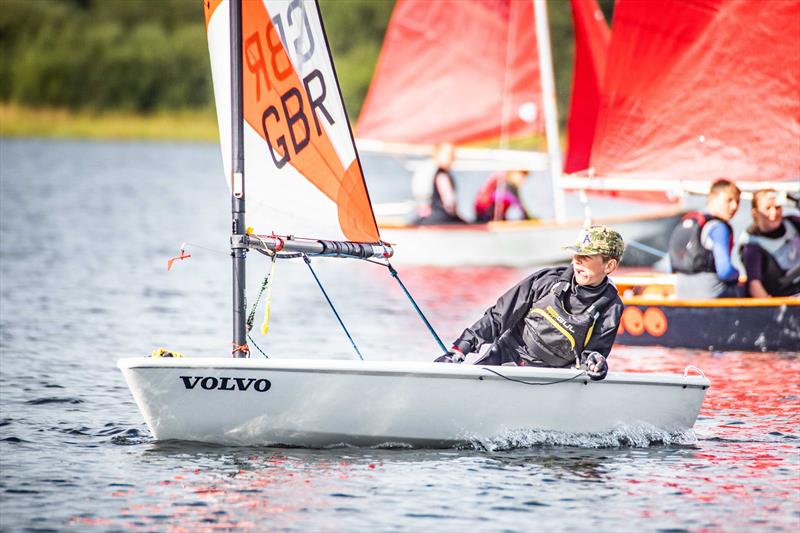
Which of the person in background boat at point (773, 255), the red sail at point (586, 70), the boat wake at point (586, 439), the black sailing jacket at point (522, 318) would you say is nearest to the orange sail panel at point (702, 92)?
the person in background boat at point (773, 255)

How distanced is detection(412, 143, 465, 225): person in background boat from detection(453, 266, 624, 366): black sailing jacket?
37.3 ft

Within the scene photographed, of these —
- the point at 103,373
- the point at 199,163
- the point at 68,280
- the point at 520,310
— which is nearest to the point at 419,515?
the point at 520,310

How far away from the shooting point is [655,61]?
15.4 meters

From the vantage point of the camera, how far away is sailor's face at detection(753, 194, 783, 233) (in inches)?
507

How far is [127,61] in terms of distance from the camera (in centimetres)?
5844

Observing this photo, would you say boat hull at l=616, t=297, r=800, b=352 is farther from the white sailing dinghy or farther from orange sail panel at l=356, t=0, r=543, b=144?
Result: orange sail panel at l=356, t=0, r=543, b=144

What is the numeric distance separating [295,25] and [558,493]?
3.10m

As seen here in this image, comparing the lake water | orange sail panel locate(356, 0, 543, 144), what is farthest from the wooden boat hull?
orange sail panel locate(356, 0, 543, 144)

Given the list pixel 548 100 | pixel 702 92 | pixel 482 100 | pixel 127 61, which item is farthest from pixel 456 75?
pixel 127 61

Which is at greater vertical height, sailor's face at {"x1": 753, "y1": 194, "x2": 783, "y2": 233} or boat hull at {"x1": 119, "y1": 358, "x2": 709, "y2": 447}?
sailor's face at {"x1": 753, "y1": 194, "x2": 783, "y2": 233}

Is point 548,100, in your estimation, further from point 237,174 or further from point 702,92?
point 237,174

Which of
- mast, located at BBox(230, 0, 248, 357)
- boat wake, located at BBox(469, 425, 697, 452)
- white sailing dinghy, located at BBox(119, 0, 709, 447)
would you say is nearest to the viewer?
white sailing dinghy, located at BBox(119, 0, 709, 447)

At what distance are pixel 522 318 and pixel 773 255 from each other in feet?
16.2

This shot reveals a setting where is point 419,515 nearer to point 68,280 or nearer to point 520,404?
point 520,404
